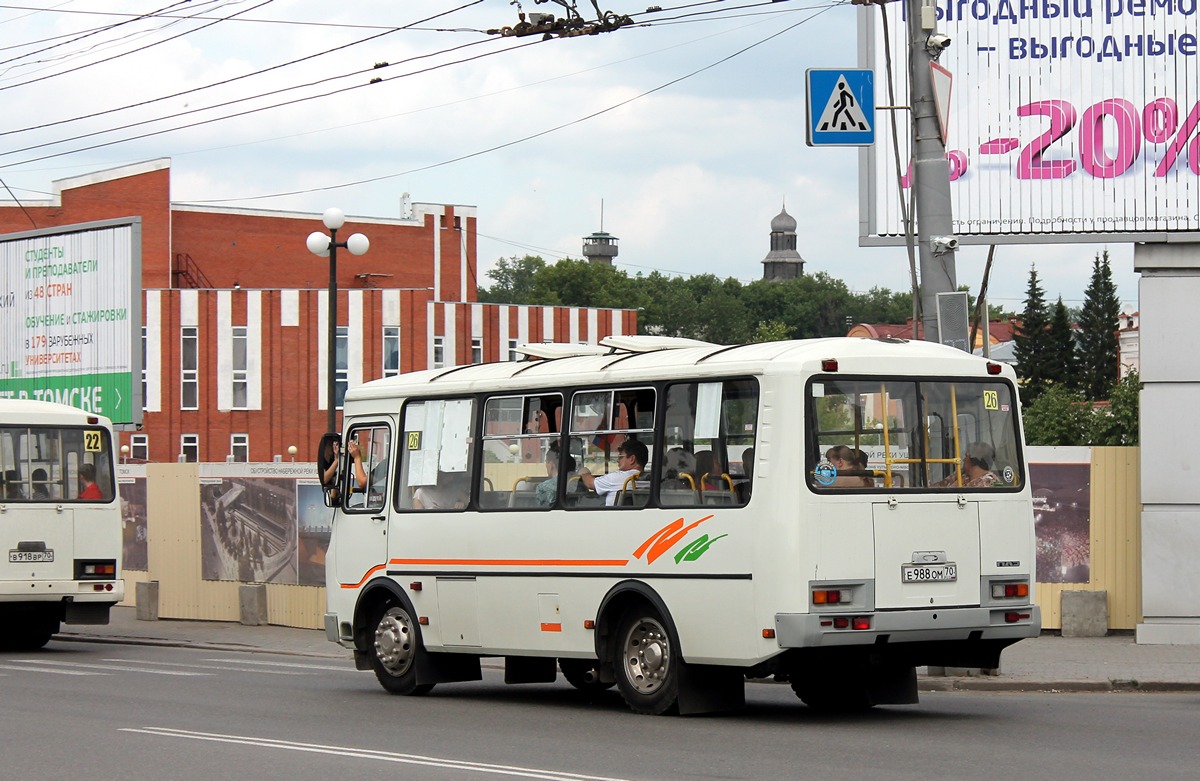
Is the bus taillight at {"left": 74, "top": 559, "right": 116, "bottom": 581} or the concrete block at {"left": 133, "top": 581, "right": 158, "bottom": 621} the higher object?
the bus taillight at {"left": 74, "top": 559, "right": 116, "bottom": 581}

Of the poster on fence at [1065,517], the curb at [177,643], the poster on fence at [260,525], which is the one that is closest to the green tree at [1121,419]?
the poster on fence at [260,525]

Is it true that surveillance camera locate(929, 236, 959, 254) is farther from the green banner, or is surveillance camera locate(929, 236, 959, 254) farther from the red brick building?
the red brick building

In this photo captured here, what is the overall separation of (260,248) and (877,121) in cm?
6299

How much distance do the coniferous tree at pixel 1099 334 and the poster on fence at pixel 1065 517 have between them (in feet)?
337

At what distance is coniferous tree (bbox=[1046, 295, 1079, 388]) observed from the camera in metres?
122

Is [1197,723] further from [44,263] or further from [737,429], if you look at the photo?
[44,263]

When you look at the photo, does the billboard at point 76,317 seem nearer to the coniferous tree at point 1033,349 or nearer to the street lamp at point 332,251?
the street lamp at point 332,251

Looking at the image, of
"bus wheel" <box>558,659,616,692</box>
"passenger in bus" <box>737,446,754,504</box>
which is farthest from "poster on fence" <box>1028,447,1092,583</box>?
"passenger in bus" <box>737,446,754,504</box>

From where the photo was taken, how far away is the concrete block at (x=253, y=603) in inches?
1043

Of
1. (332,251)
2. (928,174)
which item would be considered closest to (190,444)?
(332,251)

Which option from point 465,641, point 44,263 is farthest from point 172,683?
point 44,263

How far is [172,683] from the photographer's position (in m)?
17.3

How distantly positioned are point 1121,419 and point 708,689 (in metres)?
72.0

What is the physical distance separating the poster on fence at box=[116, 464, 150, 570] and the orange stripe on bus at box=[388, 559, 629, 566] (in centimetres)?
1439
